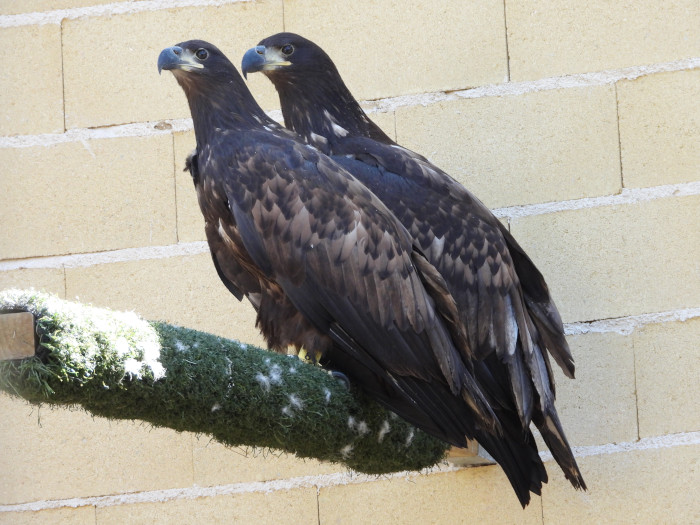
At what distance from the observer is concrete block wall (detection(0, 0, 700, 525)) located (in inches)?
163

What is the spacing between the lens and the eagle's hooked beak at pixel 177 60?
350 centimetres

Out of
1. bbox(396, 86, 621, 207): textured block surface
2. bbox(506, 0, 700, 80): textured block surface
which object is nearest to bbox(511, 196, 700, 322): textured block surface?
bbox(396, 86, 621, 207): textured block surface

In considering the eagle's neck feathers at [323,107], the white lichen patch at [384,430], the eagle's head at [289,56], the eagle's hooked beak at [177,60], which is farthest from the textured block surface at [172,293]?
the white lichen patch at [384,430]

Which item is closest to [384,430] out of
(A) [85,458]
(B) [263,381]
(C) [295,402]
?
(C) [295,402]

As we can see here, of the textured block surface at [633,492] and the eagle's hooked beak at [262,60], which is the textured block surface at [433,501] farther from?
the eagle's hooked beak at [262,60]

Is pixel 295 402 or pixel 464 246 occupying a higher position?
pixel 464 246

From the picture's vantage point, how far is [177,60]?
3529 millimetres

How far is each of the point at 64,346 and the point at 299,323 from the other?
1159 mm

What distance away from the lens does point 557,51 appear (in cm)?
442

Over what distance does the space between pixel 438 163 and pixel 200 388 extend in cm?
204

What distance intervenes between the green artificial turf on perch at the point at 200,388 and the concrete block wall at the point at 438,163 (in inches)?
41.7

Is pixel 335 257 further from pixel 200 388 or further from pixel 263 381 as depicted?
pixel 200 388

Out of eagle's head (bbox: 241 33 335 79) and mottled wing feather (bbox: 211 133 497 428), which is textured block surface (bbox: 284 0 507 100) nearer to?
eagle's head (bbox: 241 33 335 79)

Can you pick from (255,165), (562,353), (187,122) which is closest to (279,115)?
(187,122)
